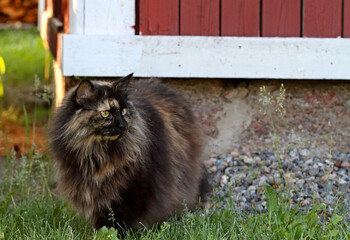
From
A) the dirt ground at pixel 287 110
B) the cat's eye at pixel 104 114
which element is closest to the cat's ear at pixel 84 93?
the cat's eye at pixel 104 114

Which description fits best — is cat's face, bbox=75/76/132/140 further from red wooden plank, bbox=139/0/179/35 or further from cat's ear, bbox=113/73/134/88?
red wooden plank, bbox=139/0/179/35

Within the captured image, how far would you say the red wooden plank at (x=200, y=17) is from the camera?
443cm

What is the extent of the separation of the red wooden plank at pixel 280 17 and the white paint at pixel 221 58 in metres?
0.13

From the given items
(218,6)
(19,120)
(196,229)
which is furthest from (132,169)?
(19,120)

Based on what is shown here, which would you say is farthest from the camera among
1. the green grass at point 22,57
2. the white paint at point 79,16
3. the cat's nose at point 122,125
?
the green grass at point 22,57

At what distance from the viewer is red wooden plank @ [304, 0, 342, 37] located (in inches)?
176

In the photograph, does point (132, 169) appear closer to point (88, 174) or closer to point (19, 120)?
point (88, 174)

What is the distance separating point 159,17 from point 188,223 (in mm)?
1789

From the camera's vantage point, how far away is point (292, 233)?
9.66ft

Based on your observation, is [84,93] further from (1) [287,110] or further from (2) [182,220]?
(1) [287,110]

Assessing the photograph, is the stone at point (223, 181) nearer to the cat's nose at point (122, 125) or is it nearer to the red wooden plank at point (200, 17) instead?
the red wooden plank at point (200, 17)

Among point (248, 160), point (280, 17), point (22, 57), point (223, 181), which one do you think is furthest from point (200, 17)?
point (22, 57)

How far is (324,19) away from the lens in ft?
14.7

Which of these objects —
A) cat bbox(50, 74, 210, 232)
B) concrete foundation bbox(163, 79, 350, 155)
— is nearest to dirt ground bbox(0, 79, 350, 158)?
concrete foundation bbox(163, 79, 350, 155)
